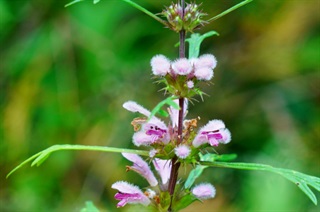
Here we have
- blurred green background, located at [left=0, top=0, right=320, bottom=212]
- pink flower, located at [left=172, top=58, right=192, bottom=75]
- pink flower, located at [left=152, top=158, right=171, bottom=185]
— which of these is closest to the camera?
pink flower, located at [left=172, top=58, right=192, bottom=75]

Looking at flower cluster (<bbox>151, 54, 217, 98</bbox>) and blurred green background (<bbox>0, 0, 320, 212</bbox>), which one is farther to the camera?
blurred green background (<bbox>0, 0, 320, 212</bbox>)

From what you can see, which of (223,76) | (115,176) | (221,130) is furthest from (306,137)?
(221,130)

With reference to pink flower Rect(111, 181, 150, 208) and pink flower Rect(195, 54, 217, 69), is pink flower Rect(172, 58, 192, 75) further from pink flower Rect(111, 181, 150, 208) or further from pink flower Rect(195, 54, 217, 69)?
pink flower Rect(111, 181, 150, 208)

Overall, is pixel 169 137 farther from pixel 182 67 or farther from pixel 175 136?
pixel 182 67

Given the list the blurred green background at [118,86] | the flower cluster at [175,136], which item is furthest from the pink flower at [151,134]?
the blurred green background at [118,86]

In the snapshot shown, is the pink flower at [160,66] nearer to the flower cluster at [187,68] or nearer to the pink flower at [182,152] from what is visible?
the flower cluster at [187,68]

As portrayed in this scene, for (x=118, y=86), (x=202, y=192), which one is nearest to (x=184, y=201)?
(x=202, y=192)

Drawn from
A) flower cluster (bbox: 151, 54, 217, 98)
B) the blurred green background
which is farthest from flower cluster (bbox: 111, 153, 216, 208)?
the blurred green background
